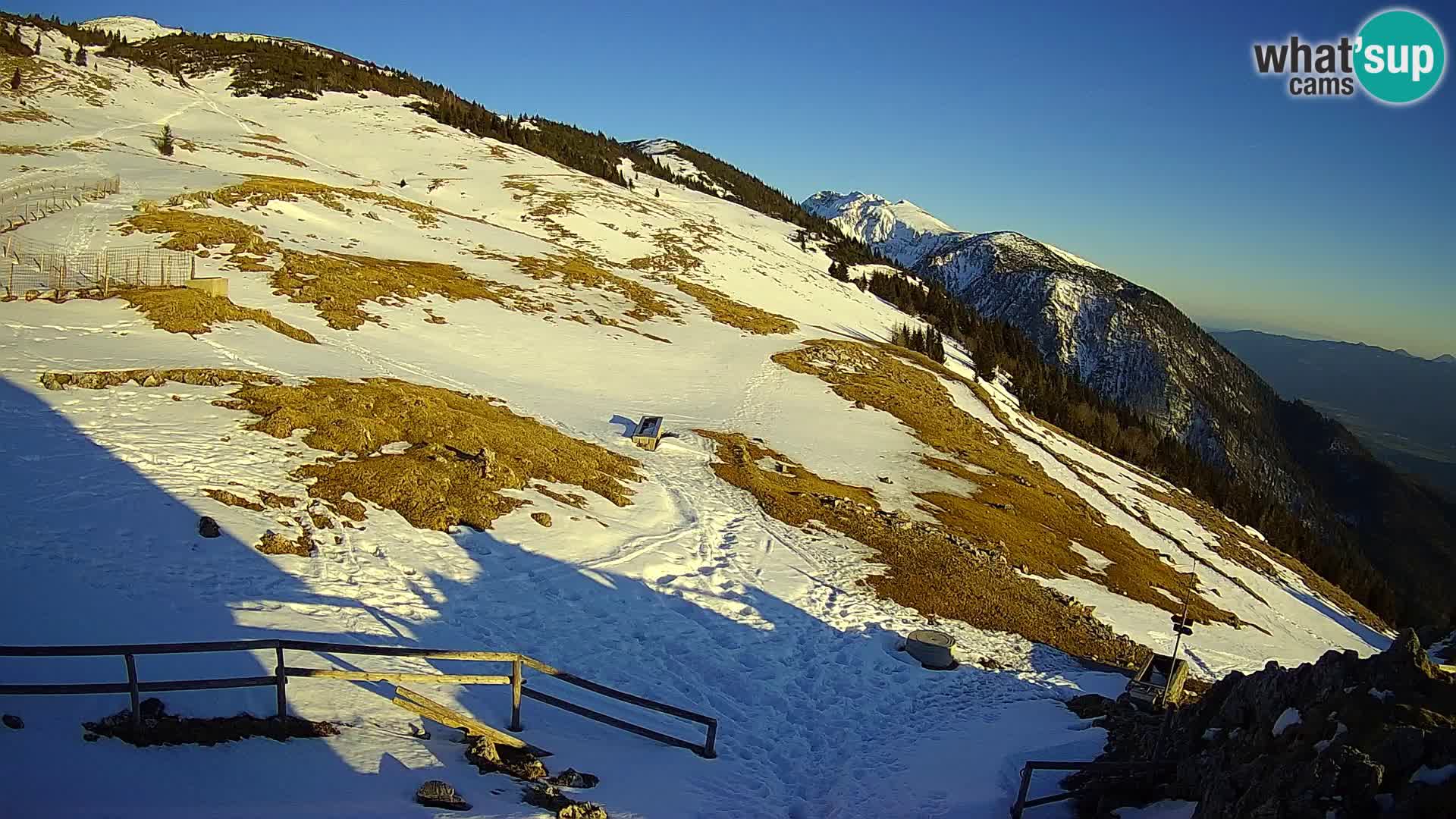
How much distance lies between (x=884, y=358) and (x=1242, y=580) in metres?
26.4

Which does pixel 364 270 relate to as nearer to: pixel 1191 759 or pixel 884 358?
pixel 884 358

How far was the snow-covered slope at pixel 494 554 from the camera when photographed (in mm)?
10312

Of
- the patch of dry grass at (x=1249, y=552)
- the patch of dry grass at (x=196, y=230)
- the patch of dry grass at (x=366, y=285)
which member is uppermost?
the patch of dry grass at (x=196, y=230)

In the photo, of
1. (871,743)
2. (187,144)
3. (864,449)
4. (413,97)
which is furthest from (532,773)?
(413,97)

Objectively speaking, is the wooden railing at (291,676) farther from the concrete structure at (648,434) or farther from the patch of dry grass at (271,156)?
the patch of dry grass at (271,156)

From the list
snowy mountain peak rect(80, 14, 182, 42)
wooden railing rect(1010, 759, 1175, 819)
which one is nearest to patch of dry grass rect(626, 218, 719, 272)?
wooden railing rect(1010, 759, 1175, 819)

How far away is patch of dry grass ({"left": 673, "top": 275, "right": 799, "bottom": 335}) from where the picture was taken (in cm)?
5512

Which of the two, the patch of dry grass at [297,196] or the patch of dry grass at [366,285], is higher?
the patch of dry grass at [297,196]

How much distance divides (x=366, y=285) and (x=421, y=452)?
2149 centimetres

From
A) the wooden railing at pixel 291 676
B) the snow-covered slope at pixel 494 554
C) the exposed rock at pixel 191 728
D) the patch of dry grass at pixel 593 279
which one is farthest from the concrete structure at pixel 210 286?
the exposed rock at pixel 191 728

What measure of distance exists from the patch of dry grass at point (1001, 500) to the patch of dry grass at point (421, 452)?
13858 millimetres

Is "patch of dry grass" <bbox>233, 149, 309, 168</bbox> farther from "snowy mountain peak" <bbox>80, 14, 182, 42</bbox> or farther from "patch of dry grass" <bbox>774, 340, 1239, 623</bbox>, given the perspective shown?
"snowy mountain peak" <bbox>80, 14, 182, 42</bbox>

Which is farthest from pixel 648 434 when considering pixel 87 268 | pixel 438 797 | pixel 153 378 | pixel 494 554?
pixel 87 268

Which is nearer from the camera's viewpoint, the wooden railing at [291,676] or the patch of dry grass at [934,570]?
the wooden railing at [291,676]
